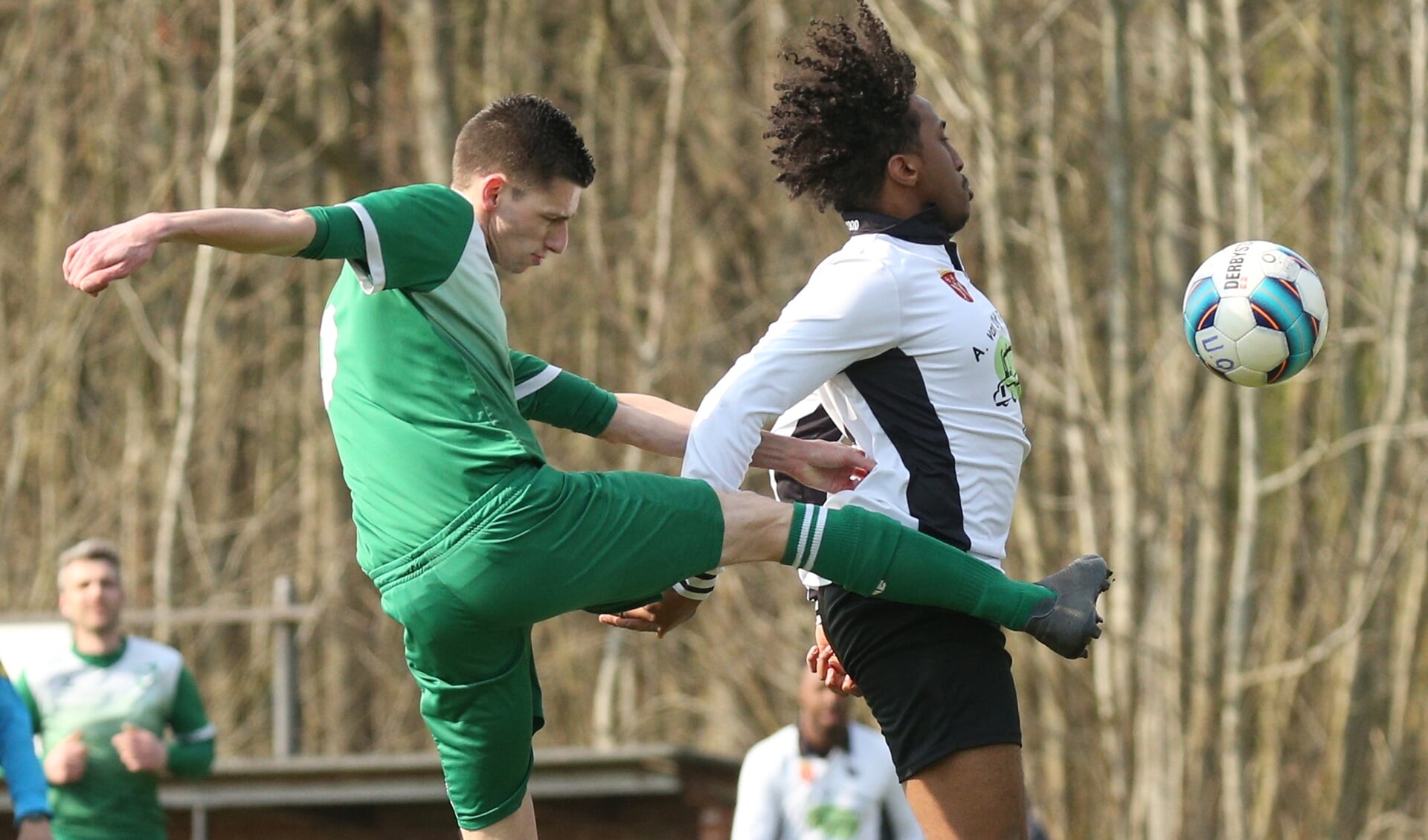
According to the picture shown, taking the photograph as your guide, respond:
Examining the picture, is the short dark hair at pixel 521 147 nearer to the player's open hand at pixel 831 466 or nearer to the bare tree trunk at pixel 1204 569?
the player's open hand at pixel 831 466

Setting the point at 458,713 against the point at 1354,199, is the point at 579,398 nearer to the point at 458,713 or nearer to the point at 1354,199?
the point at 458,713

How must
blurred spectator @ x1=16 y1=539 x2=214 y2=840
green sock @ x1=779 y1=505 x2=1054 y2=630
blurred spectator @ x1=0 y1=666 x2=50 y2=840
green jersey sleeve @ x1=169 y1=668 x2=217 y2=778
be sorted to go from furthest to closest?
green jersey sleeve @ x1=169 y1=668 x2=217 y2=778, blurred spectator @ x1=16 y1=539 x2=214 y2=840, blurred spectator @ x1=0 y1=666 x2=50 y2=840, green sock @ x1=779 y1=505 x2=1054 y2=630

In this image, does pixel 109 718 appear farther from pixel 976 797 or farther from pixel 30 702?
pixel 976 797

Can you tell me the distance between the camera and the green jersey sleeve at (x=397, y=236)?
3609 mm

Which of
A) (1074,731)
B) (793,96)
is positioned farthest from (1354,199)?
(793,96)

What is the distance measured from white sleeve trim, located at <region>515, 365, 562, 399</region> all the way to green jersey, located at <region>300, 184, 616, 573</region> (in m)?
0.48

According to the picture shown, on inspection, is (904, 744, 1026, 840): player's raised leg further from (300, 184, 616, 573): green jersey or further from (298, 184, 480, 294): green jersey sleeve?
(298, 184, 480, 294): green jersey sleeve

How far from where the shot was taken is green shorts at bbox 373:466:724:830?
3.69 metres

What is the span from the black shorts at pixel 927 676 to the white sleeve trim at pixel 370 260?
1.11 meters

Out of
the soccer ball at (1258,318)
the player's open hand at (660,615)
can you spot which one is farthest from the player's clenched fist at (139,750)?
the soccer ball at (1258,318)

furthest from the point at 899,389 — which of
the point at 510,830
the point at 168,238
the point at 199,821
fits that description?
the point at 199,821

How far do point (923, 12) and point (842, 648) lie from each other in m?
7.92

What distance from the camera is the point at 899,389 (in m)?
3.95

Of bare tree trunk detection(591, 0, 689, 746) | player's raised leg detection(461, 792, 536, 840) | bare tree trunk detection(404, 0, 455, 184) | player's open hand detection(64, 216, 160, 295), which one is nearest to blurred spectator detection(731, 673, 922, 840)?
player's raised leg detection(461, 792, 536, 840)
